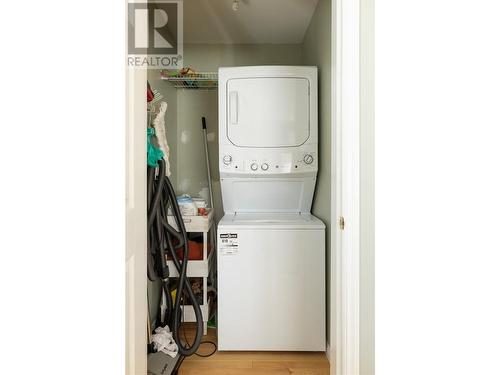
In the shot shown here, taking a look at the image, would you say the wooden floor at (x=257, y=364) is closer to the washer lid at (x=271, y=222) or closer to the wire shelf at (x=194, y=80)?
the washer lid at (x=271, y=222)

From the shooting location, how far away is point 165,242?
2229mm

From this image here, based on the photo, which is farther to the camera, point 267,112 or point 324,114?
point 267,112

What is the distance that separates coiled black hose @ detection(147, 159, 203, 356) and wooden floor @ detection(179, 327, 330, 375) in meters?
0.11

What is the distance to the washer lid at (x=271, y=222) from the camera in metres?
2.29

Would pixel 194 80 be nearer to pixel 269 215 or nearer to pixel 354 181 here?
pixel 269 215

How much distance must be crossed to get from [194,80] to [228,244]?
148cm

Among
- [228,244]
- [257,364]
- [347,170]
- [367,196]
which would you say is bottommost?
[257,364]

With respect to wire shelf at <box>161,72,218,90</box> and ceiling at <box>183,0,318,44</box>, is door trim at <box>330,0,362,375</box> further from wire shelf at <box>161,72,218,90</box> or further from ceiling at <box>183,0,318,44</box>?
wire shelf at <box>161,72,218,90</box>

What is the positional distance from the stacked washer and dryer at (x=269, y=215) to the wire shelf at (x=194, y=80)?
A: 37 cm

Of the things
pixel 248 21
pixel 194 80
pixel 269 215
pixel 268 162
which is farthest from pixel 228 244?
pixel 248 21

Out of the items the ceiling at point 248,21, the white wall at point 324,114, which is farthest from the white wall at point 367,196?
the ceiling at point 248,21

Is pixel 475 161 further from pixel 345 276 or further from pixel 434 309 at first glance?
pixel 345 276

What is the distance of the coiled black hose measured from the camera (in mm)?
1995
